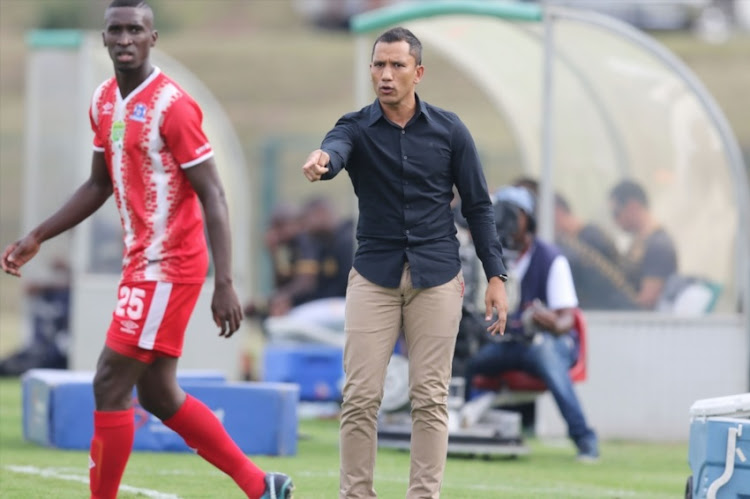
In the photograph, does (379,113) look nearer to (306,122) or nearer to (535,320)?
(535,320)

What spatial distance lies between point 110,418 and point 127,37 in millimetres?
1516

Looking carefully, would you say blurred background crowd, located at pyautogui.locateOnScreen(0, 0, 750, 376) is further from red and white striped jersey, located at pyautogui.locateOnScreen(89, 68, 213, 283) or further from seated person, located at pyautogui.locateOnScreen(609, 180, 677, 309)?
red and white striped jersey, located at pyautogui.locateOnScreen(89, 68, 213, 283)

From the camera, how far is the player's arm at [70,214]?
666cm

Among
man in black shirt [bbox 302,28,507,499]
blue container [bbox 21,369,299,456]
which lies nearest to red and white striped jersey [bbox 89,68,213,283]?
man in black shirt [bbox 302,28,507,499]

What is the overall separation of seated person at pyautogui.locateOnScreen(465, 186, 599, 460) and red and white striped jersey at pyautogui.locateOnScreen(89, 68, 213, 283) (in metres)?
4.03

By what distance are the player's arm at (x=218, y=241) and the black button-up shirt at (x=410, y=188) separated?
521 mm

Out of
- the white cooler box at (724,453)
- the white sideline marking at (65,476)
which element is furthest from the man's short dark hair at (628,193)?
the white cooler box at (724,453)

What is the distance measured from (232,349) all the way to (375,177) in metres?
8.19

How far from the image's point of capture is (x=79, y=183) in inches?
581

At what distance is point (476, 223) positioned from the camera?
6535 millimetres

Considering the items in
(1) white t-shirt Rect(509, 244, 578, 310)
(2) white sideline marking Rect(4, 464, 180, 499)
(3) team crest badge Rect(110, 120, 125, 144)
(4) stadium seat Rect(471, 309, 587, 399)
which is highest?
(3) team crest badge Rect(110, 120, 125, 144)

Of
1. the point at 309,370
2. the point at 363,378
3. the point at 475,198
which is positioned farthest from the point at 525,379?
the point at 363,378

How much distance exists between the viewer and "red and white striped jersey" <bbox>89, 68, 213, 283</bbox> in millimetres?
6293

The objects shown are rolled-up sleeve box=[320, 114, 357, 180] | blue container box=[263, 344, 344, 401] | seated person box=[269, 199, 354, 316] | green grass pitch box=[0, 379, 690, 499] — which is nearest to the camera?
rolled-up sleeve box=[320, 114, 357, 180]
